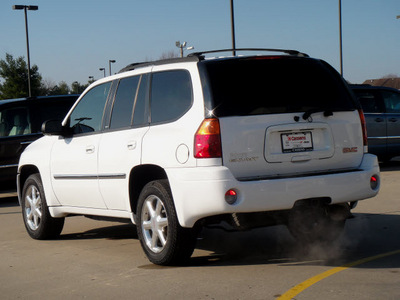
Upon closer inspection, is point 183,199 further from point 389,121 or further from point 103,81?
point 389,121

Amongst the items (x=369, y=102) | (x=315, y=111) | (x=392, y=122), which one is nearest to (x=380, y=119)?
(x=392, y=122)

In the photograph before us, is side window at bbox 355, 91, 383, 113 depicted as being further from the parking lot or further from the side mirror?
the side mirror

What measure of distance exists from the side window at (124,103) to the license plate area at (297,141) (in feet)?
5.49

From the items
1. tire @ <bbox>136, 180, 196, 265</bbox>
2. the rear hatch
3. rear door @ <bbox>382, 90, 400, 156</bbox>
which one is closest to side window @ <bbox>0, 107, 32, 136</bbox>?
tire @ <bbox>136, 180, 196, 265</bbox>

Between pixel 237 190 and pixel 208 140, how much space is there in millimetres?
475

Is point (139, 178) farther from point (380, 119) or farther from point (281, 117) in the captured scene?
point (380, 119)

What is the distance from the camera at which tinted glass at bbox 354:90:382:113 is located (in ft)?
51.6

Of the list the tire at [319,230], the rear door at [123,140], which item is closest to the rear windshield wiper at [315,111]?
the tire at [319,230]

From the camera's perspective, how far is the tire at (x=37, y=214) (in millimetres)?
8125

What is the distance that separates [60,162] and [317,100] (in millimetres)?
3110

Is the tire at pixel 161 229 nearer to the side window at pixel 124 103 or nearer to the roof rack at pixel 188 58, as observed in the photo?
the side window at pixel 124 103

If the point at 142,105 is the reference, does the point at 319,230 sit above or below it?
below

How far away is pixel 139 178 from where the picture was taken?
6.56m

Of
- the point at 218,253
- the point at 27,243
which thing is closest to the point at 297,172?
the point at 218,253
